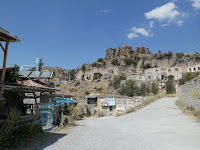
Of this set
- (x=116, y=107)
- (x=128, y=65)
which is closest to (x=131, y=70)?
(x=128, y=65)

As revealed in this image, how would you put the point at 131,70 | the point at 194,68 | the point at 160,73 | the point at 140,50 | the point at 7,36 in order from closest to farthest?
1. the point at 7,36
2. the point at 194,68
3. the point at 160,73
4. the point at 131,70
5. the point at 140,50

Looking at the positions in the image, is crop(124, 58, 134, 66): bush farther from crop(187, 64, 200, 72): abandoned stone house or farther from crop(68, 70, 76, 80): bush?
crop(68, 70, 76, 80): bush

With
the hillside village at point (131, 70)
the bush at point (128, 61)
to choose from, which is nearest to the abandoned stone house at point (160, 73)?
the hillside village at point (131, 70)

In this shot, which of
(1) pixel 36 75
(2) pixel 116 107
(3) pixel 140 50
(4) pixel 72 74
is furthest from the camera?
(3) pixel 140 50

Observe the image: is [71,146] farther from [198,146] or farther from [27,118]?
[198,146]

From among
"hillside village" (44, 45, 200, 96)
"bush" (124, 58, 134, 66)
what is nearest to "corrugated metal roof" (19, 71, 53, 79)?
"hillside village" (44, 45, 200, 96)

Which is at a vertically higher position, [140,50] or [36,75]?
[140,50]

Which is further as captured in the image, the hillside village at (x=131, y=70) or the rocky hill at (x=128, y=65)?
the rocky hill at (x=128, y=65)

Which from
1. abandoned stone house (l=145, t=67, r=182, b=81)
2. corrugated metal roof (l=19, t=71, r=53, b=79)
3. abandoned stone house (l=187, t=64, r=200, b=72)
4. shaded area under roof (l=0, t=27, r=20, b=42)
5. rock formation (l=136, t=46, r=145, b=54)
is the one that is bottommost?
corrugated metal roof (l=19, t=71, r=53, b=79)

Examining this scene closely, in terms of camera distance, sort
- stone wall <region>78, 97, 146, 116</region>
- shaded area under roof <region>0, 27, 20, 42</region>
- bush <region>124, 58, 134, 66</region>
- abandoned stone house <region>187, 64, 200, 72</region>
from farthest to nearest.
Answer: bush <region>124, 58, 134, 66</region> → abandoned stone house <region>187, 64, 200, 72</region> → stone wall <region>78, 97, 146, 116</region> → shaded area under roof <region>0, 27, 20, 42</region>

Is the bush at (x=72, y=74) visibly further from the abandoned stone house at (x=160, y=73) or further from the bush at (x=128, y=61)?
the abandoned stone house at (x=160, y=73)

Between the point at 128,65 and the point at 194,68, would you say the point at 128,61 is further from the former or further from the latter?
the point at 194,68

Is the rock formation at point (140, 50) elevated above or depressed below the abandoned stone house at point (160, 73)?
above

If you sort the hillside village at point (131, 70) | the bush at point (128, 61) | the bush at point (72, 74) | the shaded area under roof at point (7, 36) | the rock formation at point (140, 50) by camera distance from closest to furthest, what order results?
1. the shaded area under roof at point (7, 36)
2. the hillside village at point (131, 70)
3. the bush at point (128, 61)
4. the bush at point (72, 74)
5. the rock formation at point (140, 50)
